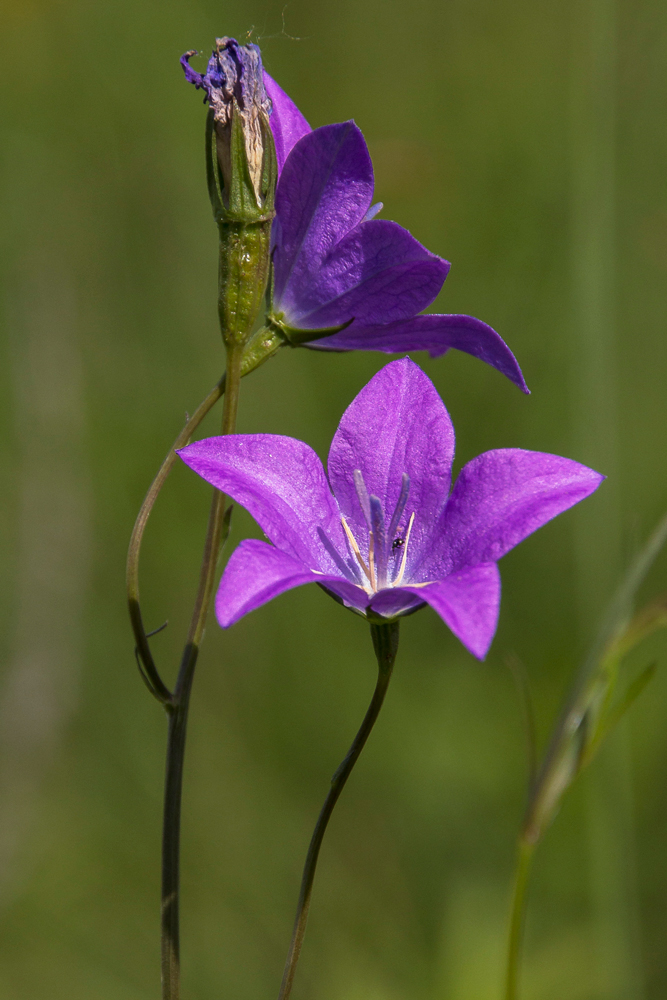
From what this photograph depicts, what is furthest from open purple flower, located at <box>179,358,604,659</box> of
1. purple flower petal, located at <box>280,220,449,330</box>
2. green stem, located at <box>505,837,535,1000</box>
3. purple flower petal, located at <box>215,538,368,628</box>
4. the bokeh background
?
the bokeh background

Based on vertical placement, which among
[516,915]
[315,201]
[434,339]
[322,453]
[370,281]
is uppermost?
[315,201]

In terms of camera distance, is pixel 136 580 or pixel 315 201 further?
pixel 315 201

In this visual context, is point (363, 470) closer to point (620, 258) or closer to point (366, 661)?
point (366, 661)

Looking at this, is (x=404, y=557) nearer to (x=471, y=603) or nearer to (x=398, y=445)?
(x=398, y=445)

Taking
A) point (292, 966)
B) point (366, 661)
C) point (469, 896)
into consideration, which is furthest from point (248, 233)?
point (366, 661)

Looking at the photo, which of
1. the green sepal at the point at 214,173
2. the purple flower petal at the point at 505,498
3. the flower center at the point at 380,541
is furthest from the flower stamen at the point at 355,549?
the green sepal at the point at 214,173

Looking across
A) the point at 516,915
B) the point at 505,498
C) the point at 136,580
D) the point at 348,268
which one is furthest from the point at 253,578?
the point at 516,915
